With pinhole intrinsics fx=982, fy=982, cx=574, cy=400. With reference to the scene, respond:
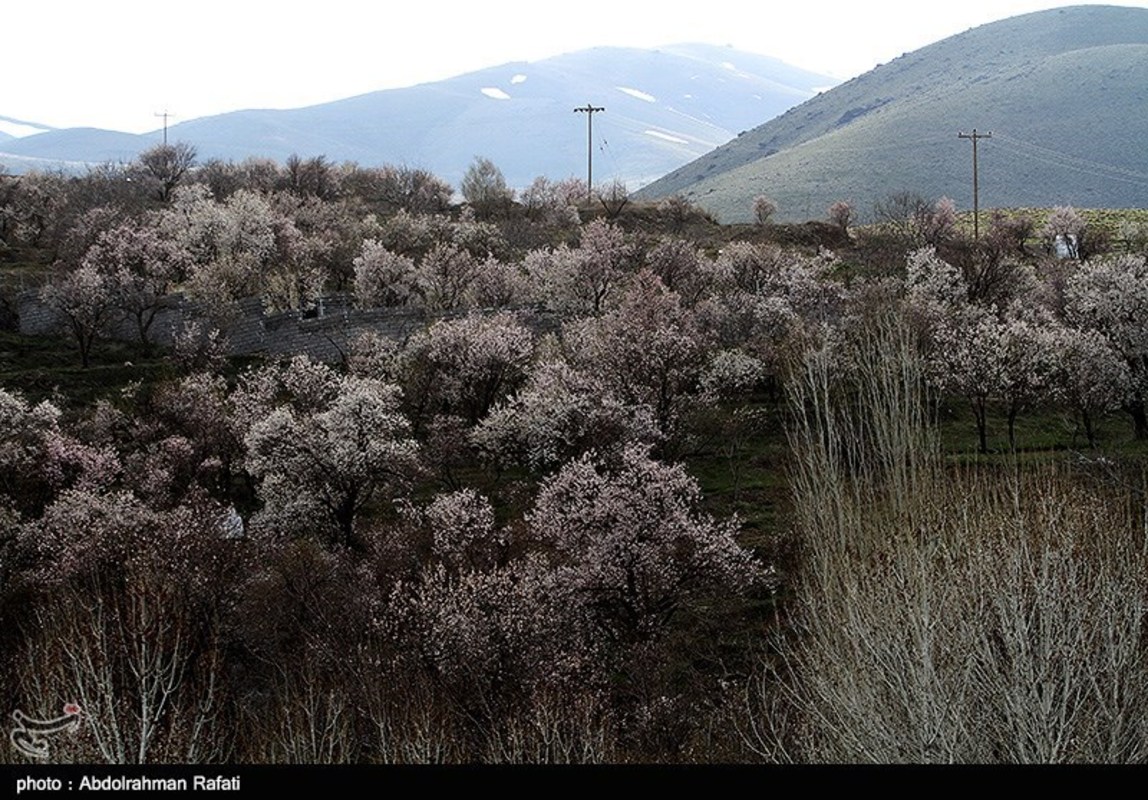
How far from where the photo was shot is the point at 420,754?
17.4 metres

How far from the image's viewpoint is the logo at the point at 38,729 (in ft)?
46.5

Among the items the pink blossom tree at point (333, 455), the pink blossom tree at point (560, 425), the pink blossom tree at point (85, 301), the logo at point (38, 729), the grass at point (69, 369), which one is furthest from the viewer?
the pink blossom tree at point (85, 301)

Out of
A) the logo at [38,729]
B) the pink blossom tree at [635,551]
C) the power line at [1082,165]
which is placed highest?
the power line at [1082,165]

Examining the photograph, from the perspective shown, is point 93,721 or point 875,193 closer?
point 93,721

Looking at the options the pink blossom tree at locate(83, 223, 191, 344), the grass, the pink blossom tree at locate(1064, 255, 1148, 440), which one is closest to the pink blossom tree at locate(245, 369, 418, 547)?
the grass

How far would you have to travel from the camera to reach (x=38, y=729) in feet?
50.2

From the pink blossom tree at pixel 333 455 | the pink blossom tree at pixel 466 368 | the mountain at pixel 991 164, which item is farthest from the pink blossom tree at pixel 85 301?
the mountain at pixel 991 164

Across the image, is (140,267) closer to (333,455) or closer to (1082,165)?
(333,455)

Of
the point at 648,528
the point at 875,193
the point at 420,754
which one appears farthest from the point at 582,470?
the point at 875,193

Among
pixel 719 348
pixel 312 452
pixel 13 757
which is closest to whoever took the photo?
pixel 13 757

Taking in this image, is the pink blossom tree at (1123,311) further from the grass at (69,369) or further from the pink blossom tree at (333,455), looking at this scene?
the grass at (69,369)

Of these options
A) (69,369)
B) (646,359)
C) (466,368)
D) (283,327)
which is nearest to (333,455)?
(466,368)

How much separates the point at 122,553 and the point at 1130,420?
→ 50.6 m

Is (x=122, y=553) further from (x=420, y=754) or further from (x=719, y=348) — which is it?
(x=719, y=348)
